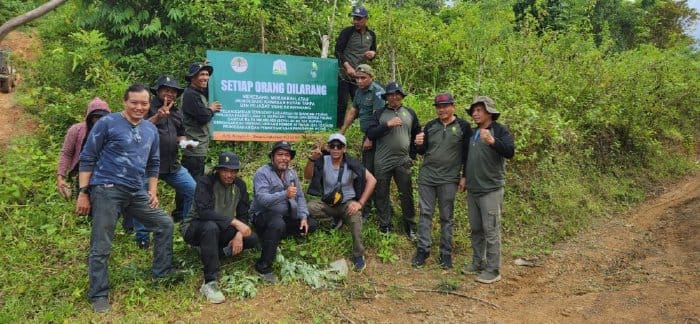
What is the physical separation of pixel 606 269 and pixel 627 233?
163 centimetres

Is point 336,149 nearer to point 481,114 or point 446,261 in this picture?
point 481,114

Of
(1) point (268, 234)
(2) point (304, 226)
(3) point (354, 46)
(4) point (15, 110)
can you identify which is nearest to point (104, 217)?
(1) point (268, 234)

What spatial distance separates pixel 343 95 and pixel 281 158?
9.23ft

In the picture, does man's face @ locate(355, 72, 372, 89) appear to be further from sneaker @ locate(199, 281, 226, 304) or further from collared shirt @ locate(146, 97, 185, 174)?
sneaker @ locate(199, 281, 226, 304)

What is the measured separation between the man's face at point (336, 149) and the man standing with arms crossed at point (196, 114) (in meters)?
1.36

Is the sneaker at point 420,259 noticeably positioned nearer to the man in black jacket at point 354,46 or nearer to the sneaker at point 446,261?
the sneaker at point 446,261

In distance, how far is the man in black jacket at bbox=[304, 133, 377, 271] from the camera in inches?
203

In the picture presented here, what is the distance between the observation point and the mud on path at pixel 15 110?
23.1 ft

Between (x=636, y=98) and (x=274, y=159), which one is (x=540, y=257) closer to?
(x=274, y=159)

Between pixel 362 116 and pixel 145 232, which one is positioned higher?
pixel 362 116

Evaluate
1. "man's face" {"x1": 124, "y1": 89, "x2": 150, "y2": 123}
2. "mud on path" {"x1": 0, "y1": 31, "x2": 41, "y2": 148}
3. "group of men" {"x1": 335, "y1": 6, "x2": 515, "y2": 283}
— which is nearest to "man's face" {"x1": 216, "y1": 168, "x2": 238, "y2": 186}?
"man's face" {"x1": 124, "y1": 89, "x2": 150, "y2": 123}

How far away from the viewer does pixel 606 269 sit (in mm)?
5449

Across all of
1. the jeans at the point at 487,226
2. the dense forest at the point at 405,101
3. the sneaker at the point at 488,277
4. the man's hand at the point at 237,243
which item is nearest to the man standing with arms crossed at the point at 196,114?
the dense forest at the point at 405,101

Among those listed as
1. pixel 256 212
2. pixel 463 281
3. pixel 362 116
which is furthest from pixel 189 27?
pixel 463 281
